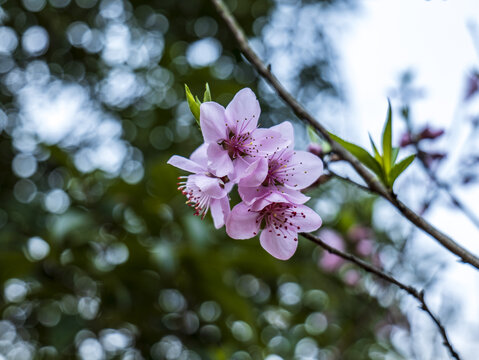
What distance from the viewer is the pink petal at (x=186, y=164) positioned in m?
0.57

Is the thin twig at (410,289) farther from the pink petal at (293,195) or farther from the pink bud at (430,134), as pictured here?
the pink bud at (430,134)

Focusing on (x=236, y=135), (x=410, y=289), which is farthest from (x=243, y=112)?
(x=410, y=289)

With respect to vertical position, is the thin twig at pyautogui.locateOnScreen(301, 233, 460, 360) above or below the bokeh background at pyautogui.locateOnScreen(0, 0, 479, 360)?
above

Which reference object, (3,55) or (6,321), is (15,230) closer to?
(6,321)

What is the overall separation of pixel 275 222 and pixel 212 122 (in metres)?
0.15

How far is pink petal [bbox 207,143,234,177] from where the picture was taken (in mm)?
548

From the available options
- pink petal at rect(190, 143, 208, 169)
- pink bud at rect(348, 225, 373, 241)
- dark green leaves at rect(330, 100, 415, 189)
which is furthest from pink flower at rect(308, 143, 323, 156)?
pink bud at rect(348, 225, 373, 241)

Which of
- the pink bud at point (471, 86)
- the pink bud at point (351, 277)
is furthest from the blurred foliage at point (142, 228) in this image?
the pink bud at point (471, 86)

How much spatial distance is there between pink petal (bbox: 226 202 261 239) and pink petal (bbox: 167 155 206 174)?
0.08 m

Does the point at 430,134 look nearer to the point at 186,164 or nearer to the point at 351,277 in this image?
the point at 186,164

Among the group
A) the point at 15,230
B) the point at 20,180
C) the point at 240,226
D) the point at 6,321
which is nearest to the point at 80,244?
the point at 15,230

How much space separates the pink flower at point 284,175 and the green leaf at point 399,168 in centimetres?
9

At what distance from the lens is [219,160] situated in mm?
559

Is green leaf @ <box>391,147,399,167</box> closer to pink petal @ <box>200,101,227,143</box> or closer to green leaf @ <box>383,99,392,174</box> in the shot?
green leaf @ <box>383,99,392,174</box>
